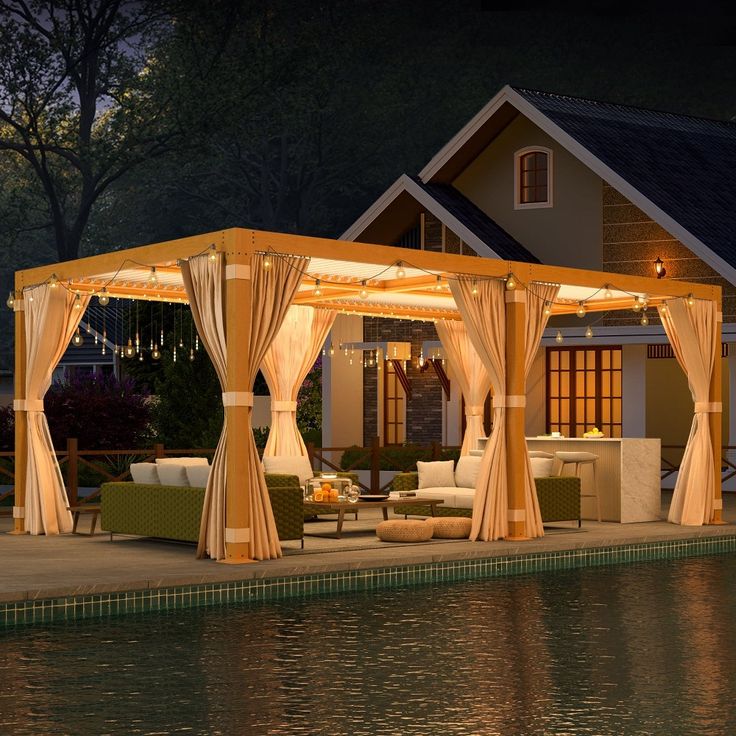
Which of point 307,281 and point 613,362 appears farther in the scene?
point 613,362

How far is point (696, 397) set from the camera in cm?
1595

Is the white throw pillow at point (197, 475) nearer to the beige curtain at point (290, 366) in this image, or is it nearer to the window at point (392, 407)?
the beige curtain at point (290, 366)

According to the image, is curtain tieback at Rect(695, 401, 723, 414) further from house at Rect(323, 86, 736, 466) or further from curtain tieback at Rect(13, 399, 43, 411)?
curtain tieback at Rect(13, 399, 43, 411)

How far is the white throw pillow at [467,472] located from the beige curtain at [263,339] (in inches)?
157

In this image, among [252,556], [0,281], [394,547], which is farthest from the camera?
[0,281]

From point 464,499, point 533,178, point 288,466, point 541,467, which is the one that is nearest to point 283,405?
point 288,466

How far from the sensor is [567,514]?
48.6 feet

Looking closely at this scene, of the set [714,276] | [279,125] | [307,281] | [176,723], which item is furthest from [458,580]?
[279,125]

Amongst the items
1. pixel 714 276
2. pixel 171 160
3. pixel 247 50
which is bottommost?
pixel 714 276

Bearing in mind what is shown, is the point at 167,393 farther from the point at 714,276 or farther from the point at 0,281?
the point at 0,281

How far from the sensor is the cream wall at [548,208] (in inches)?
898

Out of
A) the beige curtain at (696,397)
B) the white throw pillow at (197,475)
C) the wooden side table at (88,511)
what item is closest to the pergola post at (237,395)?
the white throw pillow at (197,475)

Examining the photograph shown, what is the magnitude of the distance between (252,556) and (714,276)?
37.5ft

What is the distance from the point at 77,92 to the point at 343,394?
64.8ft
